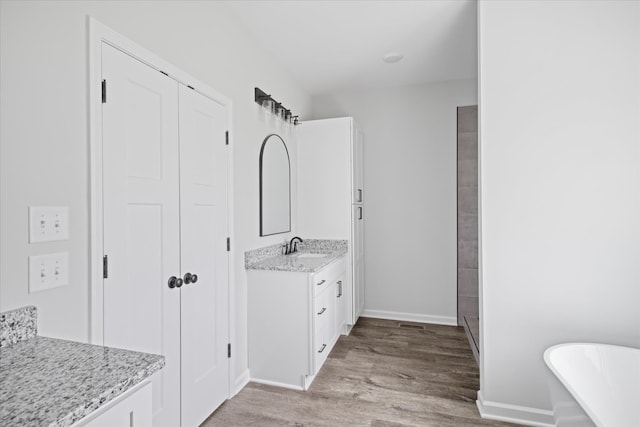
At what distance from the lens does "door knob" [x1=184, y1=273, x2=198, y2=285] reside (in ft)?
6.19

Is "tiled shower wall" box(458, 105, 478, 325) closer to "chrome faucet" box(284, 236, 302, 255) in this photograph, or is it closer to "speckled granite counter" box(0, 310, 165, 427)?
"chrome faucet" box(284, 236, 302, 255)

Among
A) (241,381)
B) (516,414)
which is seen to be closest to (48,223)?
(241,381)

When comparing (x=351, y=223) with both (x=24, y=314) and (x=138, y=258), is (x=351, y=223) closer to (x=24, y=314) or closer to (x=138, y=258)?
(x=138, y=258)

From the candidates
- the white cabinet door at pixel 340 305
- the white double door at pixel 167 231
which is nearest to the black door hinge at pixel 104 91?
the white double door at pixel 167 231

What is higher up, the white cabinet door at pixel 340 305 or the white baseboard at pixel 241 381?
the white cabinet door at pixel 340 305

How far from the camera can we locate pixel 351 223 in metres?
3.45

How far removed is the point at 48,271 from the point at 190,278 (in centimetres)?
80

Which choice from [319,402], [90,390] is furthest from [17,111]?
[319,402]

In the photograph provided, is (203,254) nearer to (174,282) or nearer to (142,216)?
(174,282)

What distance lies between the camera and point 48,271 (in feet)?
3.82

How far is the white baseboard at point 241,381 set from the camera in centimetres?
233

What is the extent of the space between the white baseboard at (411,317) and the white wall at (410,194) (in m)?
0.01

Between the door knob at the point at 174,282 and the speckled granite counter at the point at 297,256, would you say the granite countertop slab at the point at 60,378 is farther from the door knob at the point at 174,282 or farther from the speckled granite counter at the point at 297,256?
the speckled granite counter at the point at 297,256

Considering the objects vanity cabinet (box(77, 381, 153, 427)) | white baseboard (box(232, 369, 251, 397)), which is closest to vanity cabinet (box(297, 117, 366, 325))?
white baseboard (box(232, 369, 251, 397))
